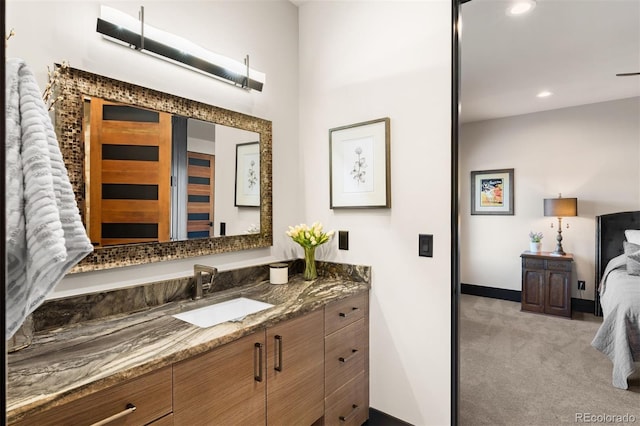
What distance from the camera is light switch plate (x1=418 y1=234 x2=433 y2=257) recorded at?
1.85 meters

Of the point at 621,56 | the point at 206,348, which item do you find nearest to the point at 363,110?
the point at 621,56

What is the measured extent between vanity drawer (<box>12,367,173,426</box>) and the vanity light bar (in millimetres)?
1360

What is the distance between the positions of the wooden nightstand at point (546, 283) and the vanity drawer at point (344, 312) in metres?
0.83

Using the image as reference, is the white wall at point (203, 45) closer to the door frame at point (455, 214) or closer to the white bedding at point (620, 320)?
the door frame at point (455, 214)

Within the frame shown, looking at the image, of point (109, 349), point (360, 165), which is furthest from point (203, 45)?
point (109, 349)

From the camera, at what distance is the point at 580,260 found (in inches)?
54.9

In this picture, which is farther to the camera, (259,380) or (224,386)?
(259,380)

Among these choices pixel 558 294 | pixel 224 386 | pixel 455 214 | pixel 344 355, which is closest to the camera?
pixel 224 386

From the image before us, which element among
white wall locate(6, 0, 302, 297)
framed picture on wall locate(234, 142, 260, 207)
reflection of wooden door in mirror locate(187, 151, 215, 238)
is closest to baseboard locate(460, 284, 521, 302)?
white wall locate(6, 0, 302, 297)

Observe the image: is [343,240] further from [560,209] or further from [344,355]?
[560,209]

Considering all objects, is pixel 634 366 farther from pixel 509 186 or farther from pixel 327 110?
pixel 327 110

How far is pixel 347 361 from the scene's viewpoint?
1.88 metres

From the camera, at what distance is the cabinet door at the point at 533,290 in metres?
1.51

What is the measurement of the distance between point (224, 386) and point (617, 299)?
61.6 inches
